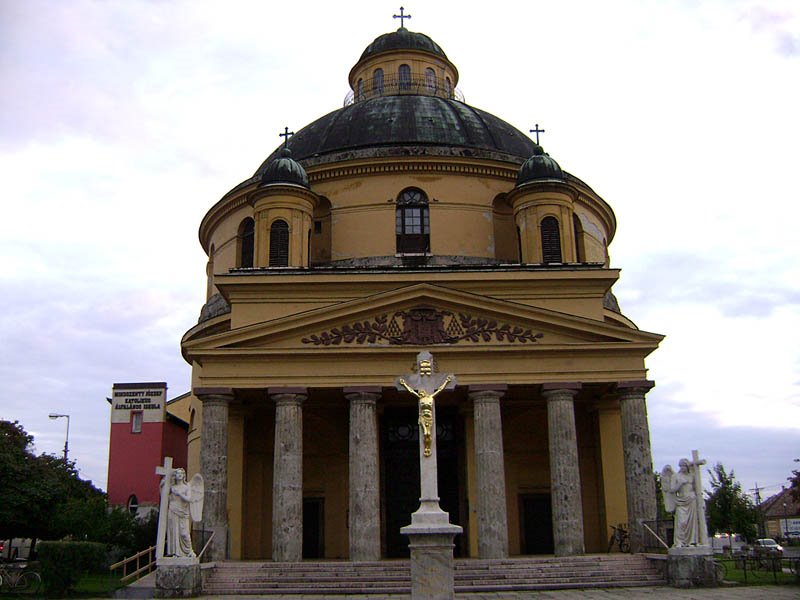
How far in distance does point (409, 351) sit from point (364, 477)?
377cm

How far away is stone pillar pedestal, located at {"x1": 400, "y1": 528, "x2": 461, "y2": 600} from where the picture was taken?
13.7 meters

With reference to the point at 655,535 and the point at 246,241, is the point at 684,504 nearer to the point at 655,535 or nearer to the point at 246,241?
the point at 655,535

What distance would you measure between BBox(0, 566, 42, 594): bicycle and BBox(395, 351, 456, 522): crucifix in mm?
11897

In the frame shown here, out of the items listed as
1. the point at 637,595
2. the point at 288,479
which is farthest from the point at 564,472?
the point at 288,479

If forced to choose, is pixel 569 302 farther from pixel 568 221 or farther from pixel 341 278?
pixel 341 278

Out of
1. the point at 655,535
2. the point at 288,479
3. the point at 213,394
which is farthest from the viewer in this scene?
the point at 213,394

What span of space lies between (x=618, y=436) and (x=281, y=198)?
543 inches

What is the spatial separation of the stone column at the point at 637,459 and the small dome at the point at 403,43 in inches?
879

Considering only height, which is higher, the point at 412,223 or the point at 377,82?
the point at 377,82

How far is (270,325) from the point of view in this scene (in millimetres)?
25688

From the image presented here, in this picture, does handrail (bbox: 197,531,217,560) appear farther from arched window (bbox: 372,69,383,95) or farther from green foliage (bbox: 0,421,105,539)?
arched window (bbox: 372,69,383,95)

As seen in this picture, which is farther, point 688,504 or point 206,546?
point 206,546

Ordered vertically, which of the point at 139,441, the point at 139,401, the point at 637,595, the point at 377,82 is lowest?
the point at 637,595

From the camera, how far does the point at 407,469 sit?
29.2 metres
